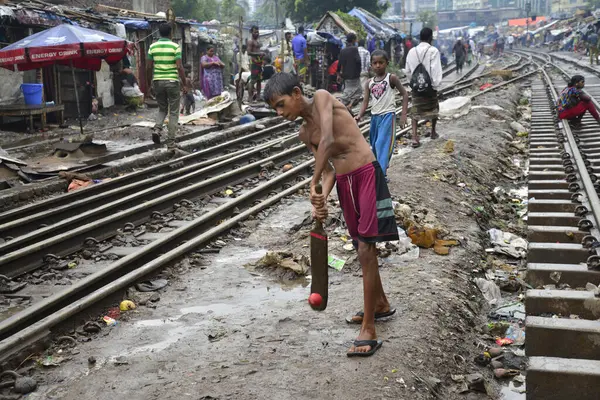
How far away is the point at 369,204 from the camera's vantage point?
4199 millimetres

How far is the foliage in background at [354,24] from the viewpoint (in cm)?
3028

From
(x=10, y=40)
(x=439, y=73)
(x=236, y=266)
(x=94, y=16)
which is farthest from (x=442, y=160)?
(x=94, y=16)

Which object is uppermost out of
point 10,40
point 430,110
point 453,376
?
point 10,40

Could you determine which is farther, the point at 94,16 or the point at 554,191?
the point at 94,16

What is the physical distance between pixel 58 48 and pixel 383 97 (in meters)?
7.65

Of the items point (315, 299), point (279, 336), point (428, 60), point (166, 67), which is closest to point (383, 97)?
point (428, 60)

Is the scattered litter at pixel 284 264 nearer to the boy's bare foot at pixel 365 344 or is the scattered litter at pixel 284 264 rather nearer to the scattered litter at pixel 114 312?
the scattered litter at pixel 114 312

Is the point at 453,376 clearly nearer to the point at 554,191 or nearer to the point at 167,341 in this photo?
the point at 167,341

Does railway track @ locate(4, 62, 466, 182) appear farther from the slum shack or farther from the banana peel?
the slum shack

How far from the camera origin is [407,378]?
3959mm

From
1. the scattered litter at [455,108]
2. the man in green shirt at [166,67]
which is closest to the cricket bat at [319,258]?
the man in green shirt at [166,67]

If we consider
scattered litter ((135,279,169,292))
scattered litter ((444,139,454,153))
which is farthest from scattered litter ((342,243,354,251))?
scattered litter ((444,139,454,153))

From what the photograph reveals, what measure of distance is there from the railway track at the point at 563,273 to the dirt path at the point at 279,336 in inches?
17.7

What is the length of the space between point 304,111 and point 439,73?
23.1ft
